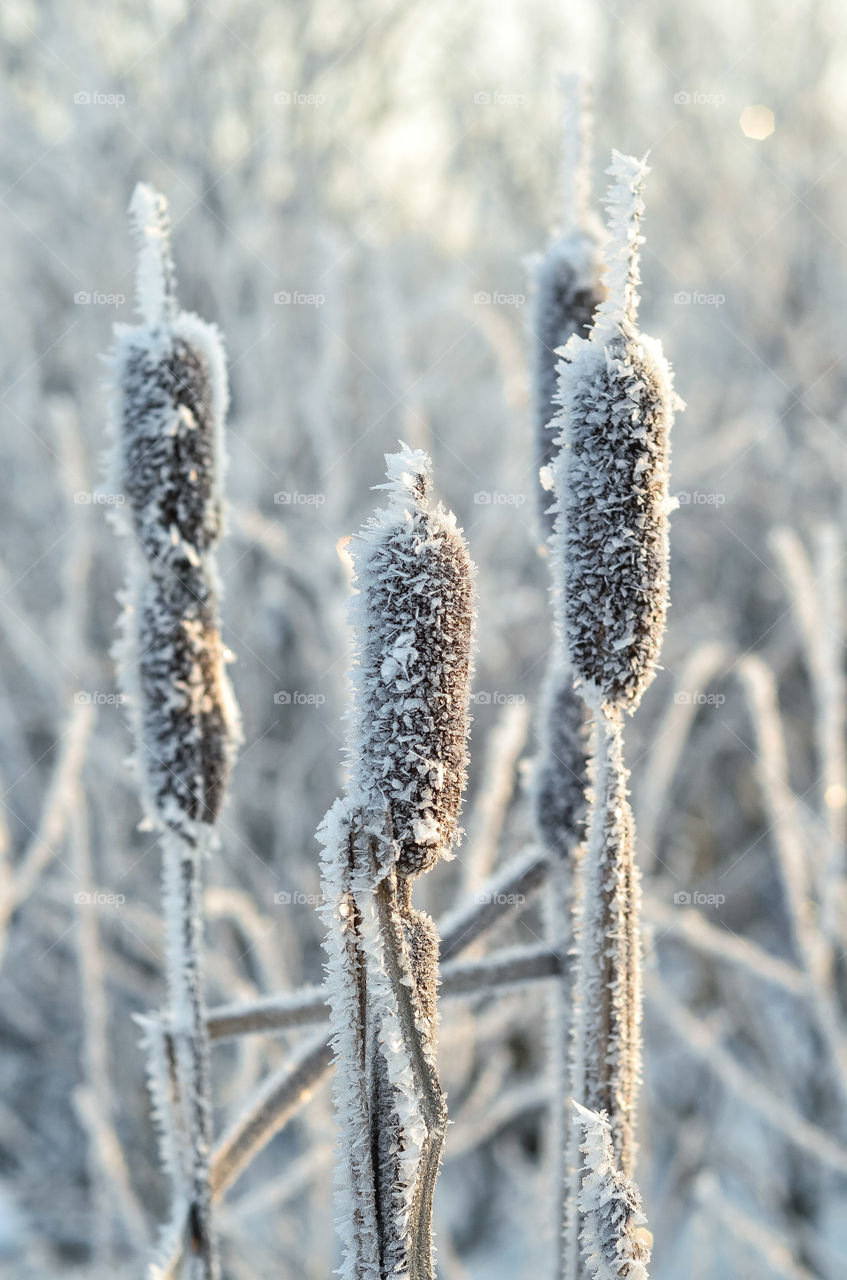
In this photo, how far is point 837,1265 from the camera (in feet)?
5.56

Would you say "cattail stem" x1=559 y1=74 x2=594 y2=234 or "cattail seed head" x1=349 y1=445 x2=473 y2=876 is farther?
"cattail stem" x1=559 y1=74 x2=594 y2=234

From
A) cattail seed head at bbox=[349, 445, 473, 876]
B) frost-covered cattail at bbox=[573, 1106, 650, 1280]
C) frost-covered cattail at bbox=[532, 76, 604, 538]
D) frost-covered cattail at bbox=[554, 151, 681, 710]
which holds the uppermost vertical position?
frost-covered cattail at bbox=[532, 76, 604, 538]

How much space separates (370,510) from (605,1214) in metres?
2.22

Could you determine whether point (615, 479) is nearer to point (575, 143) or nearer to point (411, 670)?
point (411, 670)

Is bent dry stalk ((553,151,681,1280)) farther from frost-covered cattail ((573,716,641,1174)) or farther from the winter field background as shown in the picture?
the winter field background

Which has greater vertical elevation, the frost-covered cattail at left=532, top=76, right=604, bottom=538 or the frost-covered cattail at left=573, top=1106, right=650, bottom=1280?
the frost-covered cattail at left=532, top=76, right=604, bottom=538

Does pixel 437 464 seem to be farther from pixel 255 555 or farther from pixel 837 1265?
pixel 837 1265

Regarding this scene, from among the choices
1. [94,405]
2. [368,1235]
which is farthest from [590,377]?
[94,405]

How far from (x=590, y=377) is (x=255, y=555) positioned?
6.25ft

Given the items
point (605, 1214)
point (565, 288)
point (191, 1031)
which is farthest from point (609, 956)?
point (565, 288)

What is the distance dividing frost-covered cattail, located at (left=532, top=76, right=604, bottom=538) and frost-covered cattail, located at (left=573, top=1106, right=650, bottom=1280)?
0.29m

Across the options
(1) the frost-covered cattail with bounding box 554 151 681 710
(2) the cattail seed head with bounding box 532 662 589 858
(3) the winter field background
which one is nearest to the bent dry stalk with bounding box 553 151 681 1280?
(1) the frost-covered cattail with bounding box 554 151 681 710

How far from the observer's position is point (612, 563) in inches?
14.0

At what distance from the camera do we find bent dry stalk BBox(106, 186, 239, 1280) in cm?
45
